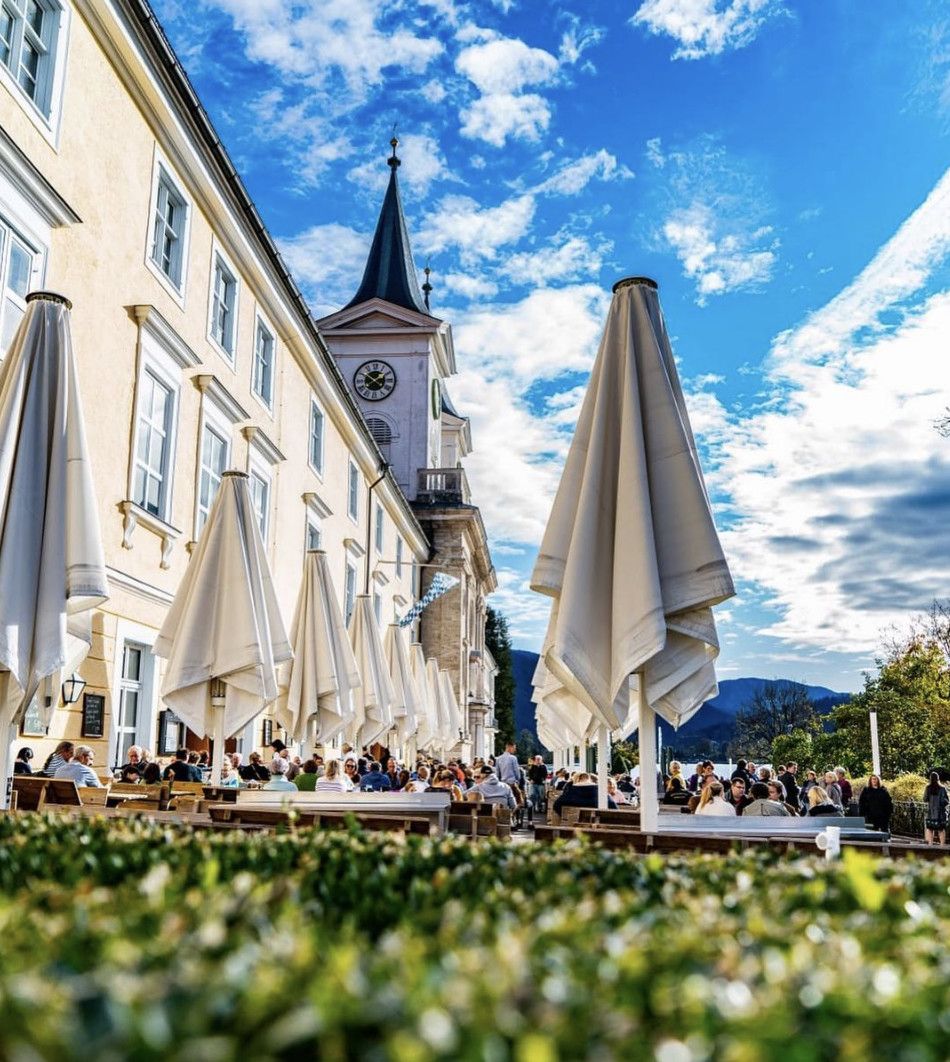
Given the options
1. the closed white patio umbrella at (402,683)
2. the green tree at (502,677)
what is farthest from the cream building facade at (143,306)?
the green tree at (502,677)

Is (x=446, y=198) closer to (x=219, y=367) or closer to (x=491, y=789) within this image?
(x=219, y=367)

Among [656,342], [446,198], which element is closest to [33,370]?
[656,342]

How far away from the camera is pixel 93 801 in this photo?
28.2ft

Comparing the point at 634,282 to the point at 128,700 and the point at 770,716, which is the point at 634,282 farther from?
the point at 770,716

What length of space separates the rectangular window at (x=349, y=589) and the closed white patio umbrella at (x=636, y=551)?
2292cm

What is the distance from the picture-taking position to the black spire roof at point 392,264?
49.8 meters

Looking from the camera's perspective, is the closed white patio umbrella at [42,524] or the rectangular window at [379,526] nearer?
the closed white patio umbrella at [42,524]

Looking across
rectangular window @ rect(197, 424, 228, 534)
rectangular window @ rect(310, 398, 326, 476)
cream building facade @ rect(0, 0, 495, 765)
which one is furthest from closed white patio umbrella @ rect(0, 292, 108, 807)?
rectangular window @ rect(310, 398, 326, 476)

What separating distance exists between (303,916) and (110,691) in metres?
12.0

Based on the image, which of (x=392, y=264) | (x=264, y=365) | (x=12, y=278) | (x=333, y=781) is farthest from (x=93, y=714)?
(x=392, y=264)

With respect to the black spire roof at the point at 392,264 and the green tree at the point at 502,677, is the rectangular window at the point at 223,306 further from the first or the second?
the green tree at the point at 502,677

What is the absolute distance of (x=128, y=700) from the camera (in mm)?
14406

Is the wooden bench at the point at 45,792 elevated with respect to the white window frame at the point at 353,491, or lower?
lower

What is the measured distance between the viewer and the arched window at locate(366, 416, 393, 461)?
→ 1847 inches
